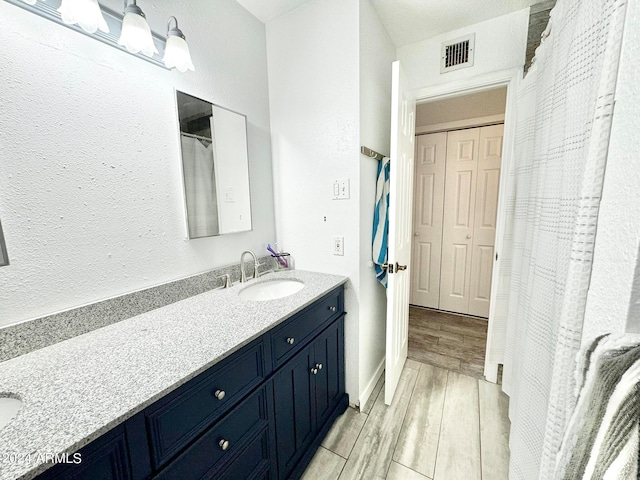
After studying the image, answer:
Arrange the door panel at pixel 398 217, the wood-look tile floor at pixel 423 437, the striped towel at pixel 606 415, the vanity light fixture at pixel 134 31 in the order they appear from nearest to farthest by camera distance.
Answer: the striped towel at pixel 606 415 → the vanity light fixture at pixel 134 31 → the wood-look tile floor at pixel 423 437 → the door panel at pixel 398 217

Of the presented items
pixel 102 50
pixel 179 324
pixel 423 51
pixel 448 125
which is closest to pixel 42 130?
pixel 102 50

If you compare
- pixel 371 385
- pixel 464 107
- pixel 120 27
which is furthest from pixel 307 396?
pixel 464 107

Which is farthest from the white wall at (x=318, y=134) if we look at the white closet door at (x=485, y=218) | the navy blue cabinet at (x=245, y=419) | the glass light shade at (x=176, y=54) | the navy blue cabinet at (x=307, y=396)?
the white closet door at (x=485, y=218)

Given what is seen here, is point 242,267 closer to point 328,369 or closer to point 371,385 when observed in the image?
point 328,369

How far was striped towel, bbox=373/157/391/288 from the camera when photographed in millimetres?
1578

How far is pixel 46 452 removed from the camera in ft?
1.44

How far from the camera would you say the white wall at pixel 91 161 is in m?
0.76

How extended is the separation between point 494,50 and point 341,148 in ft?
3.97

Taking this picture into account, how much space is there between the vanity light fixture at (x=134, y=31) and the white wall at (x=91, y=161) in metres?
0.09

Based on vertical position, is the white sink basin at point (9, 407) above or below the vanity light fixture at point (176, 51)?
below

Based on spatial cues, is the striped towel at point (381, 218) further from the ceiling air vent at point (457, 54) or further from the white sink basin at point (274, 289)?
the ceiling air vent at point (457, 54)

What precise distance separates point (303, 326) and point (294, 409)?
358mm

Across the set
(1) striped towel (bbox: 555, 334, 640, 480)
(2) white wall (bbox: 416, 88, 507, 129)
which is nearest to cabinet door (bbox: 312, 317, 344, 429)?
(1) striped towel (bbox: 555, 334, 640, 480)

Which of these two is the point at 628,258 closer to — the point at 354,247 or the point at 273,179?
the point at 354,247
